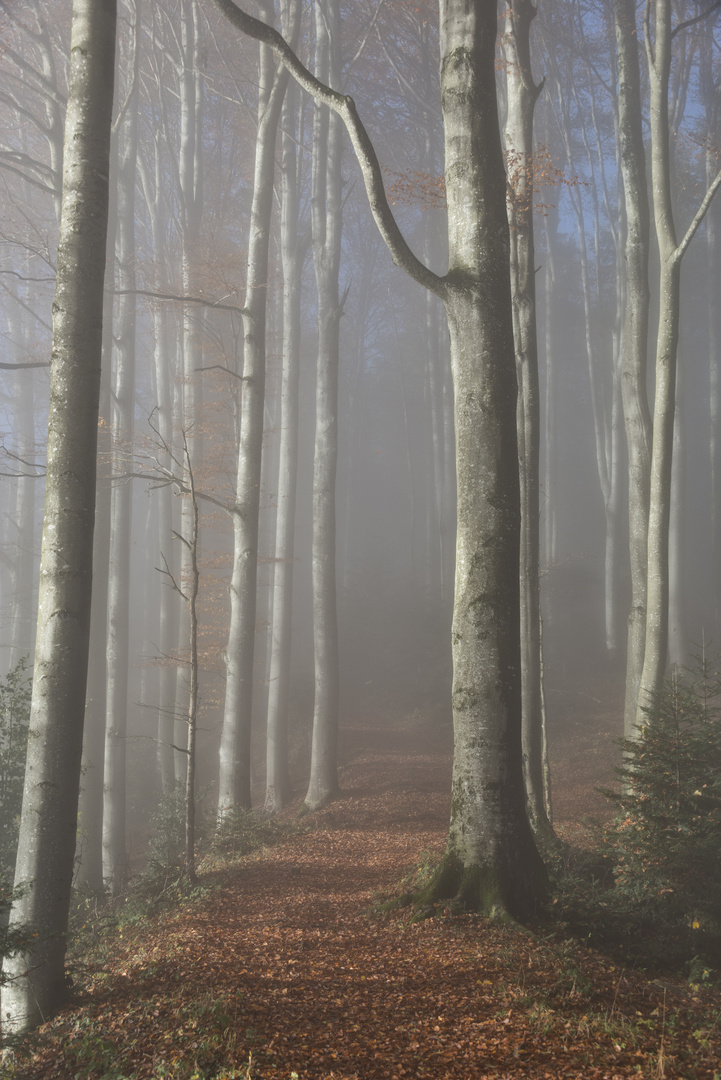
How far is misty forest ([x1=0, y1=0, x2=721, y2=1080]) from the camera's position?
12.0 ft

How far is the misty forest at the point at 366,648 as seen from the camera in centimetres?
366

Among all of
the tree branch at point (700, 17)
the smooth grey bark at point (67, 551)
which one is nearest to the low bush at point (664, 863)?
the smooth grey bark at point (67, 551)

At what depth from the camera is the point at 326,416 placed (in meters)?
Result: 12.2

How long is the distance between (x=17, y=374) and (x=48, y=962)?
23400mm

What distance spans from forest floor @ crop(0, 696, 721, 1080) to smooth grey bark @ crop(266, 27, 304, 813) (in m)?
5.76

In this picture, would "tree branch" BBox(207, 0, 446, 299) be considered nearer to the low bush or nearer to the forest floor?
the low bush

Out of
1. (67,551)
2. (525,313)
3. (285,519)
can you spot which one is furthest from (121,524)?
(525,313)

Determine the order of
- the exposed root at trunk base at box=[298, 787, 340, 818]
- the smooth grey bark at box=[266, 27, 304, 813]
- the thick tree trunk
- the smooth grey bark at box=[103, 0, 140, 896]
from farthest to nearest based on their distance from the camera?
1. the smooth grey bark at box=[266, 27, 304, 813]
2. the smooth grey bark at box=[103, 0, 140, 896]
3. the exposed root at trunk base at box=[298, 787, 340, 818]
4. the thick tree trunk

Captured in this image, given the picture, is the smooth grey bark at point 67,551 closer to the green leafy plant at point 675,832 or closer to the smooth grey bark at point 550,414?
the green leafy plant at point 675,832

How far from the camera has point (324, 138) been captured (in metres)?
13.0

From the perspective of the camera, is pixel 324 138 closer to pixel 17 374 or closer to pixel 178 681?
pixel 178 681

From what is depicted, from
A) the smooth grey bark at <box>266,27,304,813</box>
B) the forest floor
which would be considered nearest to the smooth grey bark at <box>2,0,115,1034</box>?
the forest floor

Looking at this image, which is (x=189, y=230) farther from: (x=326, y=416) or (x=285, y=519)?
(x=285, y=519)

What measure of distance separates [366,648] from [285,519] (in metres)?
8.74
